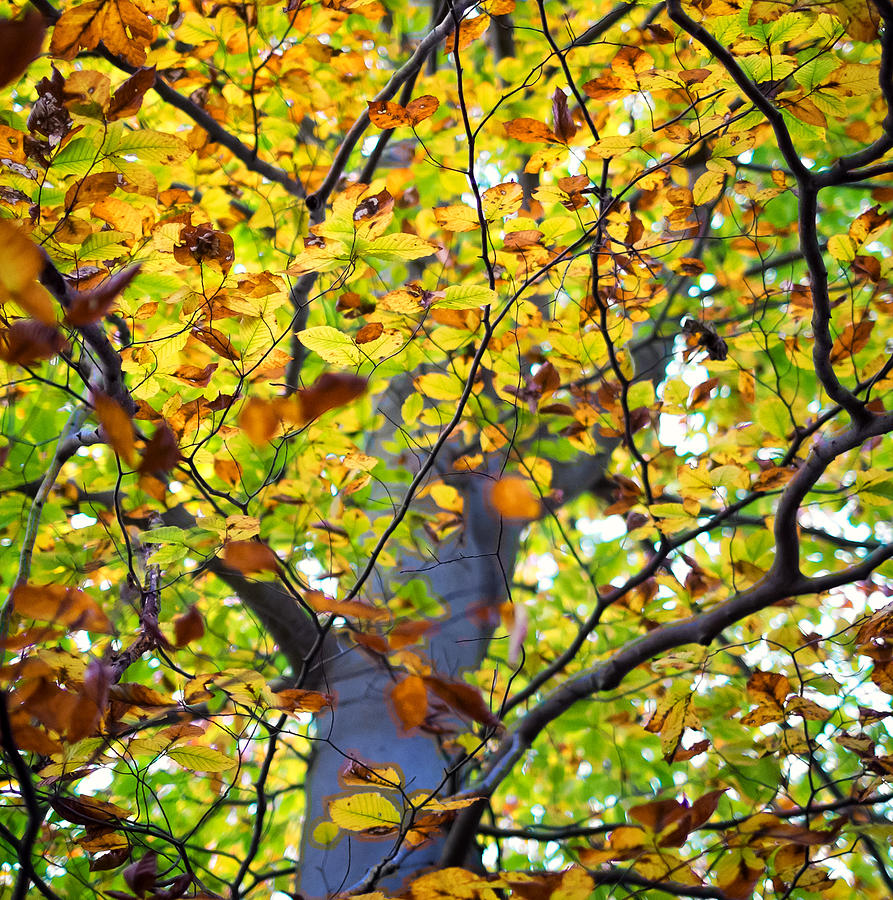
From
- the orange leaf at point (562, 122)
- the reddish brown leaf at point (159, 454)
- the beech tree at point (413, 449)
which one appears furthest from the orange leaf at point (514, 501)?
the orange leaf at point (562, 122)

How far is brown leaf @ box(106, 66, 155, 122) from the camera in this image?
40.6 inches

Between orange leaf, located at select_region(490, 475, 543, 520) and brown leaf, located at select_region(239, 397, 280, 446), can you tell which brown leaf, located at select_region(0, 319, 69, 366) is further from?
orange leaf, located at select_region(490, 475, 543, 520)

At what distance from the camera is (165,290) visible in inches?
46.7

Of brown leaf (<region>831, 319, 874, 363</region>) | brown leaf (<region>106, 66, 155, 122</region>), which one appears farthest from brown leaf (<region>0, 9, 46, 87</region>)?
brown leaf (<region>831, 319, 874, 363</region>)

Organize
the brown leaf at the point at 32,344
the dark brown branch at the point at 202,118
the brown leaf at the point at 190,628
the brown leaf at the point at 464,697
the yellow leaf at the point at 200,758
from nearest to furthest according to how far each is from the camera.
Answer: the brown leaf at the point at 32,344 → the brown leaf at the point at 464,697 → the brown leaf at the point at 190,628 → the yellow leaf at the point at 200,758 → the dark brown branch at the point at 202,118

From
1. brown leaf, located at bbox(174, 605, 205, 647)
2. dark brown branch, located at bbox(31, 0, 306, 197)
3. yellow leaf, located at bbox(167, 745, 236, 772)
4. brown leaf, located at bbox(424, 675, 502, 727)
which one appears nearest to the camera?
brown leaf, located at bbox(424, 675, 502, 727)

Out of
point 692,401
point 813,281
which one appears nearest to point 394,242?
point 813,281

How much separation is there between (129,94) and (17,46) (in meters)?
0.59

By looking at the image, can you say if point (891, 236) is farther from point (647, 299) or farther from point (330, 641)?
point (330, 641)

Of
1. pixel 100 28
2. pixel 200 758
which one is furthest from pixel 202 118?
pixel 200 758

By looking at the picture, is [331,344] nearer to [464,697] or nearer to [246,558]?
[246,558]

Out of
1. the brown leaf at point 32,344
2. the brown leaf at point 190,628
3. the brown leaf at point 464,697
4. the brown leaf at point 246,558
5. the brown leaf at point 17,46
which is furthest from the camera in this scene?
the brown leaf at point 190,628

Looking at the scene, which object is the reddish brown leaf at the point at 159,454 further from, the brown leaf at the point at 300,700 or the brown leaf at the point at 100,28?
the brown leaf at the point at 100,28

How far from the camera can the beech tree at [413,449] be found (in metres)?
1.02
